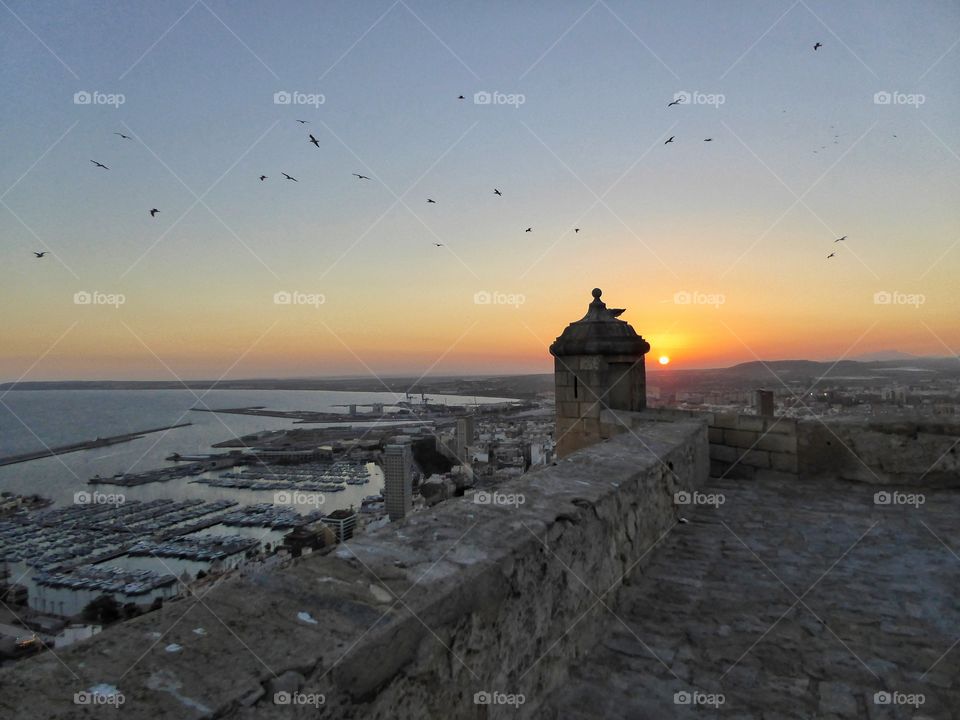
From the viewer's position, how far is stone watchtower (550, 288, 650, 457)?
7898 millimetres

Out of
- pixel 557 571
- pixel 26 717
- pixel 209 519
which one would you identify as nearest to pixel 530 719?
pixel 557 571

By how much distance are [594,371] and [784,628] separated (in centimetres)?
535

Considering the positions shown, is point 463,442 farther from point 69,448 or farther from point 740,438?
point 69,448

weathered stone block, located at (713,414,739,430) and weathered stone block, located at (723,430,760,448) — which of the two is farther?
weathered stone block, located at (713,414,739,430)

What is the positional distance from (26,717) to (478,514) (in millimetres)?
1714

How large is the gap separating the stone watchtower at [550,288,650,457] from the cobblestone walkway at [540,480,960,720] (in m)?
3.52

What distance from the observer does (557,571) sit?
229cm

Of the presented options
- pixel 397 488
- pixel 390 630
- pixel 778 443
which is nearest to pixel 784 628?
pixel 390 630

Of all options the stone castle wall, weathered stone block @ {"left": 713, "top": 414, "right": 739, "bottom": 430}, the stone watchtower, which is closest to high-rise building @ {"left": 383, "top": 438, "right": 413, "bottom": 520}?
the stone watchtower

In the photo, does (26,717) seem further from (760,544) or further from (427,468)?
(427,468)

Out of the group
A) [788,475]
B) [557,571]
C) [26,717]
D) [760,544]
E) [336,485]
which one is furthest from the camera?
[336,485]

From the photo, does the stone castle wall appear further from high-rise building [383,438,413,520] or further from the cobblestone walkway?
high-rise building [383,438,413,520]

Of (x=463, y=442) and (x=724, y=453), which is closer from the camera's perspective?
(x=724, y=453)

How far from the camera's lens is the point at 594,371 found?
796 cm
